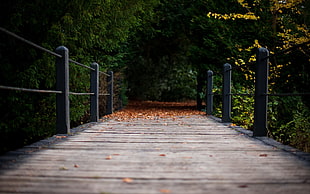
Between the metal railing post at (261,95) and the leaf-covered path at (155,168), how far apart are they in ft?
1.15

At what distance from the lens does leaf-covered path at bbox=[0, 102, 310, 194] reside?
5.35ft

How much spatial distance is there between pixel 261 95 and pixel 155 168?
1.97m

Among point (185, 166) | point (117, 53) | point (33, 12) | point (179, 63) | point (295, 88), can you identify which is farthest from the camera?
point (179, 63)

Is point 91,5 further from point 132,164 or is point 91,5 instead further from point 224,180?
point 224,180

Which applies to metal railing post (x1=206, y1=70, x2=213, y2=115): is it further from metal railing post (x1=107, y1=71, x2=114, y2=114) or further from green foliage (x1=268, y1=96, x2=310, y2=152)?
metal railing post (x1=107, y1=71, x2=114, y2=114)

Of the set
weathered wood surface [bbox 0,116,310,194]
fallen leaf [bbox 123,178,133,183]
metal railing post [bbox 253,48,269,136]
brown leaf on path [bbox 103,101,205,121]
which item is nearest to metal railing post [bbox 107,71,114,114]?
brown leaf on path [bbox 103,101,205,121]

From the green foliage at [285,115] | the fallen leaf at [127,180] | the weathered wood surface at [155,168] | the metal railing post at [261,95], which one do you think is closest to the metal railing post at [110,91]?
the green foliage at [285,115]

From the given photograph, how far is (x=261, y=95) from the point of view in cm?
343

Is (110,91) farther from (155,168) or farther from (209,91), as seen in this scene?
(155,168)

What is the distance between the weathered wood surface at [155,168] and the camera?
1633 millimetres

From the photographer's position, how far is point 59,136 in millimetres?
3318

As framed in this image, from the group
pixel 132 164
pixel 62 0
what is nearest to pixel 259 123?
pixel 132 164

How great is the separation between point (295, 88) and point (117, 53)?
5444mm

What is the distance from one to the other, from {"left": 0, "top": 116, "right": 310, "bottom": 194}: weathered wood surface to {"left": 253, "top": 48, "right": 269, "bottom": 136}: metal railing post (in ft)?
1.24
